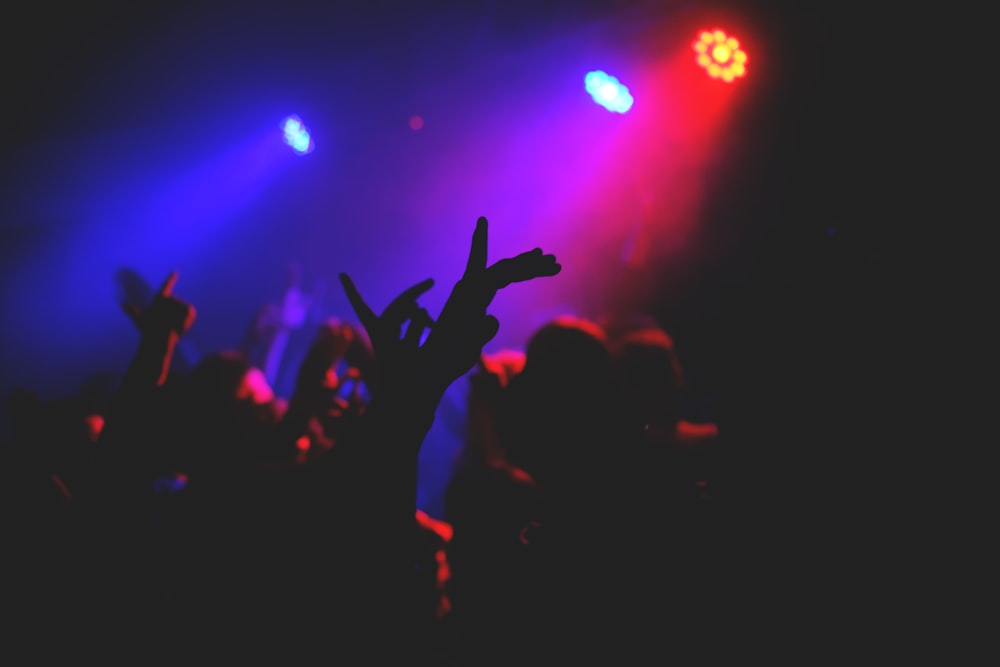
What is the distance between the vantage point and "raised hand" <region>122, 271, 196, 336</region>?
1989 mm

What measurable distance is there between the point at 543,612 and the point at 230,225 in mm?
8149

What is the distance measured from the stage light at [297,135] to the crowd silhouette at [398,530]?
5923mm

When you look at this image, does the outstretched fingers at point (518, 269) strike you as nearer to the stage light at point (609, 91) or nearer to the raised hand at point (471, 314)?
the raised hand at point (471, 314)

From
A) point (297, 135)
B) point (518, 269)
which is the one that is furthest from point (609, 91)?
point (518, 269)

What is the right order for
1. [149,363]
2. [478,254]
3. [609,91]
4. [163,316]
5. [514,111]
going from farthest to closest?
[514,111] → [609,91] → [163,316] → [149,363] → [478,254]

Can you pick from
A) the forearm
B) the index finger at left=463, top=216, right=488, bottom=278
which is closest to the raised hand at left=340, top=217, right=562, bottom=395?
the index finger at left=463, top=216, right=488, bottom=278

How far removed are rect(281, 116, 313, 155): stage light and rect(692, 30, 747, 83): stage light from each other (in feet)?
17.7

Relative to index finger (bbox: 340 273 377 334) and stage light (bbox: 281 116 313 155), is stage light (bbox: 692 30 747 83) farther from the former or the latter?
index finger (bbox: 340 273 377 334)

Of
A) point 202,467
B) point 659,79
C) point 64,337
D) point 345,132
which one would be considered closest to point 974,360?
point 202,467

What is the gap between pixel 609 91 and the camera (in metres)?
6.08

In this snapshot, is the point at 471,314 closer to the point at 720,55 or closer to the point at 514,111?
the point at 720,55

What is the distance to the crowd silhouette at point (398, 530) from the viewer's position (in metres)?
1.06

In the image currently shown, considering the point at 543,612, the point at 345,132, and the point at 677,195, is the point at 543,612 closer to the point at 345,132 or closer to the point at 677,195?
the point at 677,195

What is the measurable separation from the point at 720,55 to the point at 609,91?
1.32 meters
